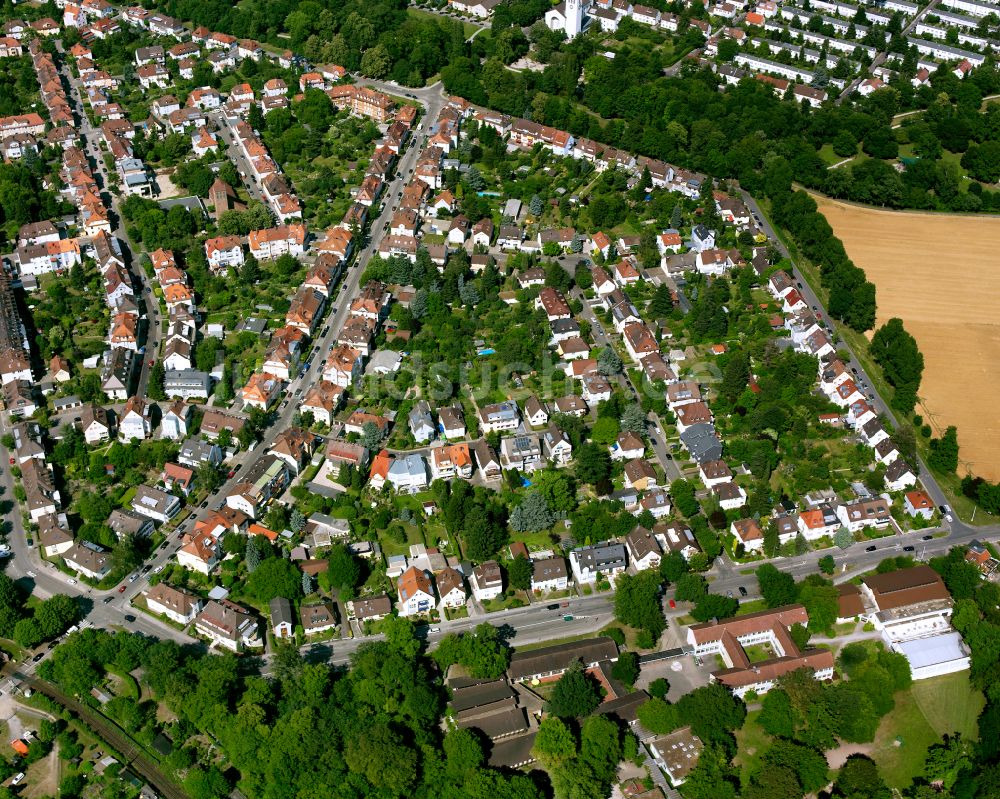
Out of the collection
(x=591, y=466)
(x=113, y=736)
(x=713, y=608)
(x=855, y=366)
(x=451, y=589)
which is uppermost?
(x=855, y=366)

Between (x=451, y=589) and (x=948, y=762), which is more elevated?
(x=948, y=762)

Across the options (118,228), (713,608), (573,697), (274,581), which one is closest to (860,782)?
(713,608)

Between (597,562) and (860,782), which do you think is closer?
(860,782)

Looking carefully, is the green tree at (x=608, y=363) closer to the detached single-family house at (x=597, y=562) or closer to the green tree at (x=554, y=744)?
the detached single-family house at (x=597, y=562)

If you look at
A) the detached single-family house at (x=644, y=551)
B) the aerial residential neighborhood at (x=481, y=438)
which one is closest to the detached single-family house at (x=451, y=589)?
the aerial residential neighborhood at (x=481, y=438)

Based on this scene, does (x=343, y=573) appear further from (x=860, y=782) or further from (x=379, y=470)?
(x=860, y=782)

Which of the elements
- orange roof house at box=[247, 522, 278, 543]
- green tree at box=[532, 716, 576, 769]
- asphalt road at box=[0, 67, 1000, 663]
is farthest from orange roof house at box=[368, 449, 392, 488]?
green tree at box=[532, 716, 576, 769]

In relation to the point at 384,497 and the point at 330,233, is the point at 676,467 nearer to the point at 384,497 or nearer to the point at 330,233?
the point at 384,497
